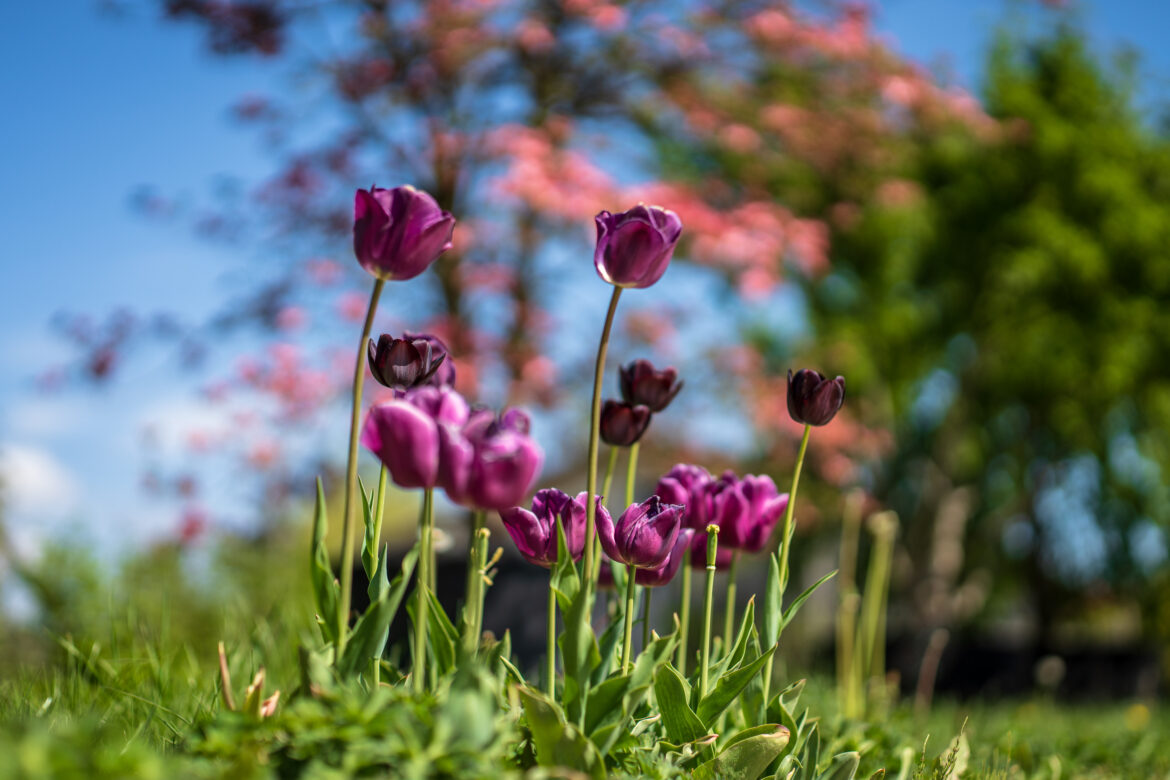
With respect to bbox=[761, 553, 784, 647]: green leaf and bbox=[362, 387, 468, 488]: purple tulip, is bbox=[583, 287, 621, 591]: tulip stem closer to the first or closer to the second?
bbox=[362, 387, 468, 488]: purple tulip

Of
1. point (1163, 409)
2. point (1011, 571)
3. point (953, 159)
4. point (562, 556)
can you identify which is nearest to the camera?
point (562, 556)

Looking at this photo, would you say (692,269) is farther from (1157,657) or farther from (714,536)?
(714,536)

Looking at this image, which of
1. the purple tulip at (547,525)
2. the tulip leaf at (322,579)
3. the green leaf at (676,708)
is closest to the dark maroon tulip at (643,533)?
the purple tulip at (547,525)

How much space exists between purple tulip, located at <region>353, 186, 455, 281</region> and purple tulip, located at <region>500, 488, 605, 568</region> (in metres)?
0.36

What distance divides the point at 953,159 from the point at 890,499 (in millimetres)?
3617

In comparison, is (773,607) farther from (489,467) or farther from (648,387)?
(489,467)

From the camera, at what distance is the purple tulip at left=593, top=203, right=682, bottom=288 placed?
1323 millimetres

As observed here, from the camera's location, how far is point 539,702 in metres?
1.14

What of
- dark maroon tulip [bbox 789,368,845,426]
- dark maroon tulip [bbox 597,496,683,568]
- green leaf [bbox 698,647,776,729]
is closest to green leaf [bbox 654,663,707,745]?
green leaf [bbox 698,647,776,729]

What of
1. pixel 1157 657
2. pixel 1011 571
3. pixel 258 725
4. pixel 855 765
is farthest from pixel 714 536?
pixel 1011 571

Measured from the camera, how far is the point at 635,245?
1.33m

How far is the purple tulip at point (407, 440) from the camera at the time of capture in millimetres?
1082

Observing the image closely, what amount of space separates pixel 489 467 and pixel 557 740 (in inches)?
13.3

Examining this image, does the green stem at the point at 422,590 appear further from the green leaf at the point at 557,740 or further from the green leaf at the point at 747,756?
the green leaf at the point at 747,756
